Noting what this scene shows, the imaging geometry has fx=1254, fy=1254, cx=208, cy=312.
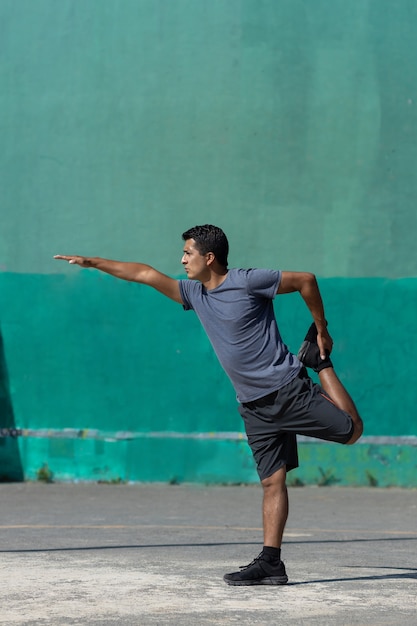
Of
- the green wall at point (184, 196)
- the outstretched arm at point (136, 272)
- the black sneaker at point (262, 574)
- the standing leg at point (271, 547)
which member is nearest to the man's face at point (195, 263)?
the outstretched arm at point (136, 272)

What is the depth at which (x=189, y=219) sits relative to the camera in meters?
12.9

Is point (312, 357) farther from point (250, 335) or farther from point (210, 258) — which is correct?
point (210, 258)

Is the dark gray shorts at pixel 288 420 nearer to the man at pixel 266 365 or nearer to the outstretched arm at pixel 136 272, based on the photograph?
the man at pixel 266 365

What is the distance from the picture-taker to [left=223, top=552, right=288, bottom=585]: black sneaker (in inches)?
263

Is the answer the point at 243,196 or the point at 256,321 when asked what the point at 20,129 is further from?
the point at 256,321

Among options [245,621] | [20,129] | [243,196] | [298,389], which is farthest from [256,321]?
[20,129]

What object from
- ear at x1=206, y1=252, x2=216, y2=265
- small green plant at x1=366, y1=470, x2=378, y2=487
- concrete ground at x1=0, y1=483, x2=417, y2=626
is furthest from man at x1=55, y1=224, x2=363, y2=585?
small green plant at x1=366, y1=470, x2=378, y2=487

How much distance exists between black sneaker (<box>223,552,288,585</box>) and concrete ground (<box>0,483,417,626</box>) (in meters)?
0.08

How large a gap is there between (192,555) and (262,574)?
126 cm

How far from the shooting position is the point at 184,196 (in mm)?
12922

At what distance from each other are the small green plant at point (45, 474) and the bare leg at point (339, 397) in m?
6.68

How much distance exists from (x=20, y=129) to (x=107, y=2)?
160 cm

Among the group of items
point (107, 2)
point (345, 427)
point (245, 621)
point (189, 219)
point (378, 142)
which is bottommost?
point (245, 621)

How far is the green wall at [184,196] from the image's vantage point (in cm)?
1280
